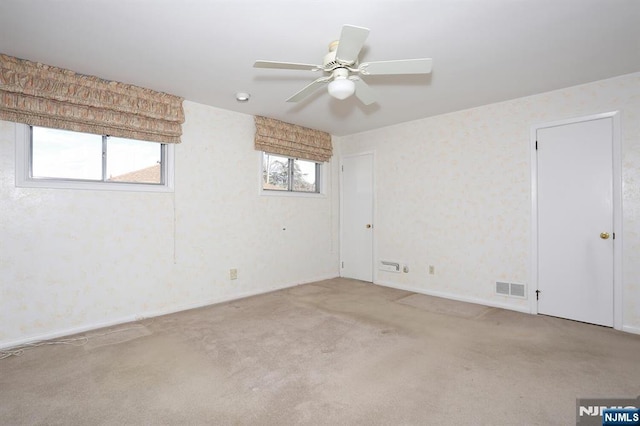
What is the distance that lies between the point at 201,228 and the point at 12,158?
1771mm

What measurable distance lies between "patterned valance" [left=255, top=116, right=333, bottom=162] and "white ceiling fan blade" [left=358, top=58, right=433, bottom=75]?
95.5 inches

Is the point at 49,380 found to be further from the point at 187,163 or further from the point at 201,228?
the point at 187,163

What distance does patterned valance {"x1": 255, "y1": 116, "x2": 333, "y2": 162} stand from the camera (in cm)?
439

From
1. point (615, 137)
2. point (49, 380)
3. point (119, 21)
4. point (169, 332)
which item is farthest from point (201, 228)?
point (615, 137)

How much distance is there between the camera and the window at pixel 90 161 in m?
2.88

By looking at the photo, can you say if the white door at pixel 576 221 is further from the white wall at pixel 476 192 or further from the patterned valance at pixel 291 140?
the patterned valance at pixel 291 140

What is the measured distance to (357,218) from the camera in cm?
536

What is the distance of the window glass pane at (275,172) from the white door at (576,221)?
10.7 feet

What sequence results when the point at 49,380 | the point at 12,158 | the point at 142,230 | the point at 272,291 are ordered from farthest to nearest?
the point at 272,291 → the point at 142,230 → the point at 12,158 → the point at 49,380

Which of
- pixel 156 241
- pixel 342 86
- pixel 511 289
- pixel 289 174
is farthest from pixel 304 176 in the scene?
pixel 511 289

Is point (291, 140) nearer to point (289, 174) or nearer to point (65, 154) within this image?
point (289, 174)

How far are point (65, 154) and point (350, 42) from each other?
2883 millimetres

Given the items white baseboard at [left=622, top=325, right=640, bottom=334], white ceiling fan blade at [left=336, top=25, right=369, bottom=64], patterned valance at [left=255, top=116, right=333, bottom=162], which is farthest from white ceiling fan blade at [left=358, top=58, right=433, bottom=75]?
white baseboard at [left=622, top=325, right=640, bottom=334]

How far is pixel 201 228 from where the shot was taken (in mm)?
3879
